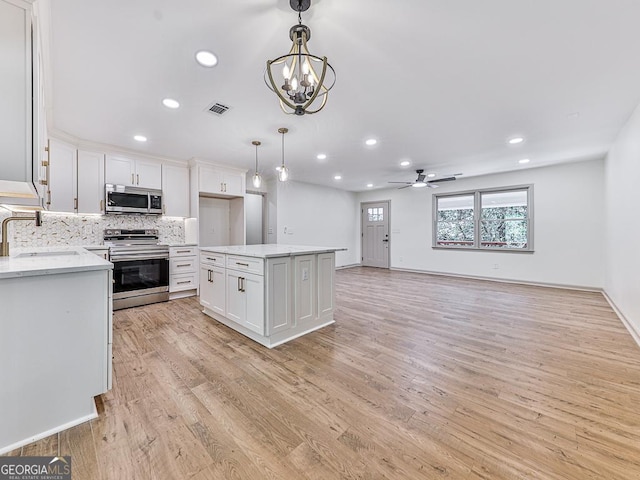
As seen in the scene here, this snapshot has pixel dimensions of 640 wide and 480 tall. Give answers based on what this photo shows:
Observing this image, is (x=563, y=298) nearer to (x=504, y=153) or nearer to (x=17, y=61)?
(x=504, y=153)

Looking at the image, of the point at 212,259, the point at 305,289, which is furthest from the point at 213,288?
the point at 305,289

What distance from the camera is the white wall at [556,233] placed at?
16.2ft

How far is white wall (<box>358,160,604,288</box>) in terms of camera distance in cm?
494

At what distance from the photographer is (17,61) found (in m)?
1.42

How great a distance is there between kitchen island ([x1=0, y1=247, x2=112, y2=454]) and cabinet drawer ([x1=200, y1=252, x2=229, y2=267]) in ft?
4.99

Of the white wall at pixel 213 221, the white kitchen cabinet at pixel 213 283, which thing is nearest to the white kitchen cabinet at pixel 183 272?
the white wall at pixel 213 221

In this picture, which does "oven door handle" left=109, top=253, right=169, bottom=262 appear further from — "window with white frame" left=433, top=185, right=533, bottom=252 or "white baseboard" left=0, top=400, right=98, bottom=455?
"window with white frame" left=433, top=185, right=533, bottom=252

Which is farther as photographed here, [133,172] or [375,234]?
[375,234]

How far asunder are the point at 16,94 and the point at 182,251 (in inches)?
131

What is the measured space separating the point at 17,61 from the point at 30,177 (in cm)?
61

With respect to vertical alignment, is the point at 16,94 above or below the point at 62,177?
below

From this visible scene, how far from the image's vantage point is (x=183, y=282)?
4527 mm

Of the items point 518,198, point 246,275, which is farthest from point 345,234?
point 246,275

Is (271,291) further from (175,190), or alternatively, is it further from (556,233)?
(556,233)
